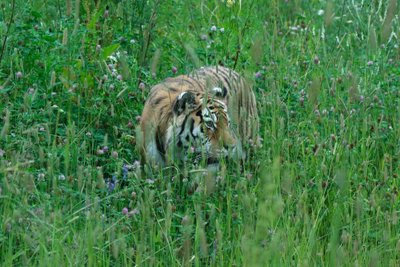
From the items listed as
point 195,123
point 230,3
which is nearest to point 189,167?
point 195,123

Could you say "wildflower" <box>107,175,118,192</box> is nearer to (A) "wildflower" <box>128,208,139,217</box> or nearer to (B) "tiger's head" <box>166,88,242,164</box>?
(B) "tiger's head" <box>166,88,242,164</box>

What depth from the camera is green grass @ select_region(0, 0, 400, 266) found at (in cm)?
404

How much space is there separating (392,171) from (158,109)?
149cm

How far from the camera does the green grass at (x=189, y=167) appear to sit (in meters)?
4.04

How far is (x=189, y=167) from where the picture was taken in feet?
16.3

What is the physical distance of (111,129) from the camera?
601 centimetres

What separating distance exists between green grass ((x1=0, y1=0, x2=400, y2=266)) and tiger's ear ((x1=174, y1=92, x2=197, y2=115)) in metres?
0.32

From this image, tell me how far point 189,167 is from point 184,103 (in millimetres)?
915

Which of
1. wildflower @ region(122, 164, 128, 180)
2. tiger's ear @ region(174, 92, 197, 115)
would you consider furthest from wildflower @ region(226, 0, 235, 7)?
wildflower @ region(122, 164, 128, 180)

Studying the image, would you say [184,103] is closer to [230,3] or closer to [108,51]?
[108,51]

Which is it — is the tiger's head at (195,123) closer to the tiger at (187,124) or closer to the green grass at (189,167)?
the tiger at (187,124)

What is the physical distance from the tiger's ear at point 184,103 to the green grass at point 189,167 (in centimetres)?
32

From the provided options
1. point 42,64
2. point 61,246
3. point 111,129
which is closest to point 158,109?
point 111,129

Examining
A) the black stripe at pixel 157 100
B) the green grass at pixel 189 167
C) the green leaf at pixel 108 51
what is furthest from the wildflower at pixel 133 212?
the green leaf at pixel 108 51
